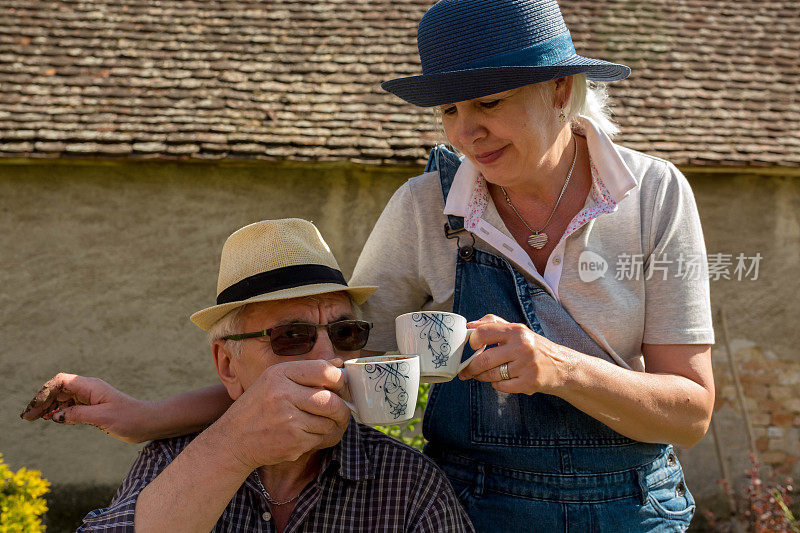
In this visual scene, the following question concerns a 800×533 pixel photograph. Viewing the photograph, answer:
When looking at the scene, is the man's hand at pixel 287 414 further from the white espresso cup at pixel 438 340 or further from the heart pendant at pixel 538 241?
the heart pendant at pixel 538 241

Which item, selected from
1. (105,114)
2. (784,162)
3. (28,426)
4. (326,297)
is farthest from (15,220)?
(784,162)

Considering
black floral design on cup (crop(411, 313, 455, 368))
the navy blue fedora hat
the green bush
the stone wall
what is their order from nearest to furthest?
1. black floral design on cup (crop(411, 313, 455, 368))
2. the navy blue fedora hat
3. the green bush
4. the stone wall

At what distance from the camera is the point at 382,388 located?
1.77 metres

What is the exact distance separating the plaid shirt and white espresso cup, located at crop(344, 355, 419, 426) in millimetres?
455

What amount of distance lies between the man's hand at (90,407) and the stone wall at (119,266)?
18.4 ft

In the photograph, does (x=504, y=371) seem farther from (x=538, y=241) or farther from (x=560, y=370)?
(x=538, y=241)

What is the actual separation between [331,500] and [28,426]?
22.2 feet

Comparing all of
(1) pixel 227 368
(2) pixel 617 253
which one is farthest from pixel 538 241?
(1) pixel 227 368

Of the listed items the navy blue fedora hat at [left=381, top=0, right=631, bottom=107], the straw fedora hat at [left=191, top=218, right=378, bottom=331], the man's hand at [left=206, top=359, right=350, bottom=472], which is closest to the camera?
the man's hand at [left=206, top=359, right=350, bottom=472]

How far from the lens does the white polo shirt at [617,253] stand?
2.12m

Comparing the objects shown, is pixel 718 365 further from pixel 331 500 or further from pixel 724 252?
pixel 331 500

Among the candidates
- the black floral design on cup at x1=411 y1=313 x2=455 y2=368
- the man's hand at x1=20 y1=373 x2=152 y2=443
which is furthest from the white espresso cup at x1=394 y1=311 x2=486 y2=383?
the man's hand at x1=20 y1=373 x2=152 y2=443

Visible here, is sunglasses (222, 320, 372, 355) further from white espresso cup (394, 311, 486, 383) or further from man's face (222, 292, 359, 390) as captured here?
white espresso cup (394, 311, 486, 383)

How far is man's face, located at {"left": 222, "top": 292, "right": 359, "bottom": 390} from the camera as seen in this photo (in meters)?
2.22
